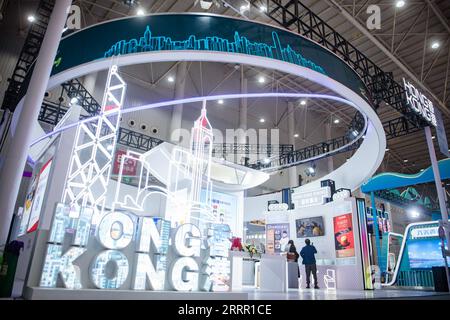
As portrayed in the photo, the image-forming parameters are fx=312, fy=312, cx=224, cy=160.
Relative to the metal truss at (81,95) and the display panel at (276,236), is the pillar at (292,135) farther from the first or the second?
the metal truss at (81,95)

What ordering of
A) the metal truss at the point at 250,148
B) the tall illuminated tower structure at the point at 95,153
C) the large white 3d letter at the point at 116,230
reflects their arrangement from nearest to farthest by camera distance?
1. the large white 3d letter at the point at 116,230
2. the tall illuminated tower structure at the point at 95,153
3. the metal truss at the point at 250,148

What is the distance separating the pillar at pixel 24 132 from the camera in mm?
4176

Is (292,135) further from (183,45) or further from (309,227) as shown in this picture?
(183,45)

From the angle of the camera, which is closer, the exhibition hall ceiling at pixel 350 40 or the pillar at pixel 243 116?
the exhibition hall ceiling at pixel 350 40

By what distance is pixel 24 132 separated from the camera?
14.4 feet

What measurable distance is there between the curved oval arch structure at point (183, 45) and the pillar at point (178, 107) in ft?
36.7

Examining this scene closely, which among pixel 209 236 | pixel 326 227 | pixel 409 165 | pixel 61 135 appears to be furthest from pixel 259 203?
pixel 409 165

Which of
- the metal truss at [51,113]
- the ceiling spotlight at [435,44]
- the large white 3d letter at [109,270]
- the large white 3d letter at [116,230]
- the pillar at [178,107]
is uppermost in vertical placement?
the ceiling spotlight at [435,44]

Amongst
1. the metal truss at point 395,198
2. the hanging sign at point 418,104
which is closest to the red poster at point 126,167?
the hanging sign at point 418,104

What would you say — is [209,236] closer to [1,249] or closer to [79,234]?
[79,234]

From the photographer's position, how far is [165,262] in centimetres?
362

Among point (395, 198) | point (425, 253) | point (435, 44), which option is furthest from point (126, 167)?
point (395, 198)

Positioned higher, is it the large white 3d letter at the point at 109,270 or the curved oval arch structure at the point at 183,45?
the curved oval arch structure at the point at 183,45

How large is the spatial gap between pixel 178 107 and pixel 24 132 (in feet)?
41.7
